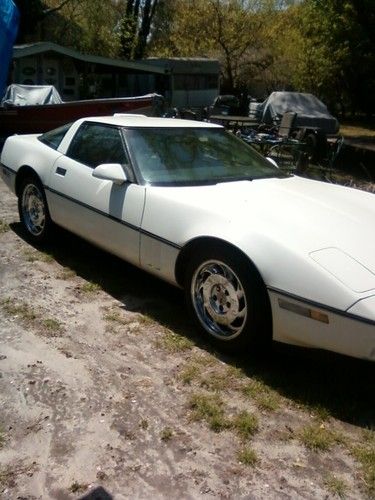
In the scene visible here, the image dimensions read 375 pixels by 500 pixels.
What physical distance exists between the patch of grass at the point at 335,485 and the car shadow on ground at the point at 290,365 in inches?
18.9

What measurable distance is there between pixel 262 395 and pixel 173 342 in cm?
79

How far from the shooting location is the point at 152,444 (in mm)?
2596

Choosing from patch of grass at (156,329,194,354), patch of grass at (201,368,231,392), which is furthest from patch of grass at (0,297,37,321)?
patch of grass at (201,368,231,392)

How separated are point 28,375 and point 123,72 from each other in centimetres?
2147

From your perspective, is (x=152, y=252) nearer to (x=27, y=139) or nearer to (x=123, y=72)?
(x=27, y=139)

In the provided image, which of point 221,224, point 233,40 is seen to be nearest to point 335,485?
point 221,224

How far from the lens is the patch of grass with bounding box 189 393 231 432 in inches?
108

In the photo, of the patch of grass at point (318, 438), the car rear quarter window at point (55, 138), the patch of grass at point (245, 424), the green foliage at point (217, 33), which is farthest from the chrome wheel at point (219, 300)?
the green foliage at point (217, 33)

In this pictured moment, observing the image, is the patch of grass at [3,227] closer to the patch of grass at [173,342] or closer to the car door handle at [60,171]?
the car door handle at [60,171]

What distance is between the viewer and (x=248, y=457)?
252cm

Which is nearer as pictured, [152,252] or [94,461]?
[94,461]

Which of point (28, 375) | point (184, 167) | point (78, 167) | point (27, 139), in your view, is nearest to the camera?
point (28, 375)

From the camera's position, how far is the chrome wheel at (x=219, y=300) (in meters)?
3.29

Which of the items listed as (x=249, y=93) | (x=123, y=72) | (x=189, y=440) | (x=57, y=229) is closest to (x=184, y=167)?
(x=57, y=229)
